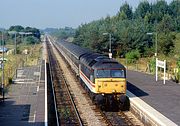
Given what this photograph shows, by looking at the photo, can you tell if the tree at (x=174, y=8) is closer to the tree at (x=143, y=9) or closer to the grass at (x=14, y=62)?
the tree at (x=143, y=9)

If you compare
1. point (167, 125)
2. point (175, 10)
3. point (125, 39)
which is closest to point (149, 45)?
point (125, 39)

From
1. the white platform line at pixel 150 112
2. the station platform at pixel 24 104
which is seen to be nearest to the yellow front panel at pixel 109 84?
the white platform line at pixel 150 112

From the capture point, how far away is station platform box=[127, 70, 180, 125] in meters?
18.9

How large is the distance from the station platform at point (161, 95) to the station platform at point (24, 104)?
5.18 meters

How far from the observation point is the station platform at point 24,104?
17.9 meters

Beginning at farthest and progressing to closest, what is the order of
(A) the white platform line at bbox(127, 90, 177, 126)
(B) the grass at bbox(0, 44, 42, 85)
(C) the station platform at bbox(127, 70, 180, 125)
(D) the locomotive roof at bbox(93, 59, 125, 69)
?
1. (B) the grass at bbox(0, 44, 42, 85)
2. (D) the locomotive roof at bbox(93, 59, 125, 69)
3. (C) the station platform at bbox(127, 70, 180, 125)
4. (A) the white platform line at bbox(127, 90, 177, 126)

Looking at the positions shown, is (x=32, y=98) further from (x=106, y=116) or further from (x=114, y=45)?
(x=114, y=45)

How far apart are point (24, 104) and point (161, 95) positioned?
795 cm

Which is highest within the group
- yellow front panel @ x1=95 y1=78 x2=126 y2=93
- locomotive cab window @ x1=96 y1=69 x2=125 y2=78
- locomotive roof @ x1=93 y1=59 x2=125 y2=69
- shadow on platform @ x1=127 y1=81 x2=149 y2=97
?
locomotive roof @ x1=93 y1=59 x2=125 y2=69

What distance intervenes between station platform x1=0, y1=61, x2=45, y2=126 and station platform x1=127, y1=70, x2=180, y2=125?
5.18 m

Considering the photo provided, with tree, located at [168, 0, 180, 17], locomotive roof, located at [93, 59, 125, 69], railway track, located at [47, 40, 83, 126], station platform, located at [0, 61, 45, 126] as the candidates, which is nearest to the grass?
station platform, located at [0, 61, 45, 126]

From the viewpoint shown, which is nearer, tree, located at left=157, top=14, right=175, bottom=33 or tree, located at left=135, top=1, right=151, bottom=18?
tree, located at left=157, top=14, right=175, bottom=33

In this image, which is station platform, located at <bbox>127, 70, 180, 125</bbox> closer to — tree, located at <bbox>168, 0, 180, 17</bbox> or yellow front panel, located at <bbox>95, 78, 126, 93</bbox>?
yellow front panel, located at <bbox>95, 78, 126, 93</bbox>

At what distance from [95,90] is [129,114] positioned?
220 centimetres
